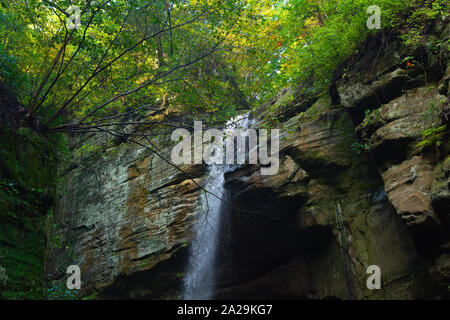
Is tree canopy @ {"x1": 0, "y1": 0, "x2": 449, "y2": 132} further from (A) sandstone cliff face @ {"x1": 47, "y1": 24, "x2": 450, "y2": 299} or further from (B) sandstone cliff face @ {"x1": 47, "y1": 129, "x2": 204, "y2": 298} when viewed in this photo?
(B) sandstone cliff face @ {"x1": 47, "y1": 129, "x2": 204, "y2": 298}

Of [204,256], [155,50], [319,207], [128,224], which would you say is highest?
[155,50]

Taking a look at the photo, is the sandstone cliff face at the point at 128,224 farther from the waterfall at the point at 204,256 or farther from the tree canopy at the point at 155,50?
the tree canopy at the point at 155,50

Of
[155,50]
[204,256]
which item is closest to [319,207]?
A: [204,256]

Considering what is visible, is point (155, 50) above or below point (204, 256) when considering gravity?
above

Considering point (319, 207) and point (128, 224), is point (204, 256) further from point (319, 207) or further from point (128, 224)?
point (319, 207)

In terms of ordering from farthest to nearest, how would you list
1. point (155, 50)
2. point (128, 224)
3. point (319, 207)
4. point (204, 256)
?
point (128, 224) → point (155, 50) → point (204, 256) → point (319, 207)

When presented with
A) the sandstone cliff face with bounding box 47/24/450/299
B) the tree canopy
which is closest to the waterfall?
the sandstone cliff face with bounding box 47/24/450/299

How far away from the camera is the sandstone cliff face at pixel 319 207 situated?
7004 millimetres

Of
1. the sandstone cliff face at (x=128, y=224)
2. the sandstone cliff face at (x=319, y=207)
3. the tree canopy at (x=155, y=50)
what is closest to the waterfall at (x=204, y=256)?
the sandstone cliff face at (x=319, y=207)

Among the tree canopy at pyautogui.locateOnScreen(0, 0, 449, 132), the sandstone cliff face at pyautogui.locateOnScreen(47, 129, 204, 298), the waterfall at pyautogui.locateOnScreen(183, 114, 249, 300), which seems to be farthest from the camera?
the sandstone cliff face at pyautogui.locateOnScreen(47, 129, 204, 298)

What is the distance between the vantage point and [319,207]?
966 cm

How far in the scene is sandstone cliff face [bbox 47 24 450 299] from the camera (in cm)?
700

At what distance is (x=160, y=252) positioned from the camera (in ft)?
37.9
